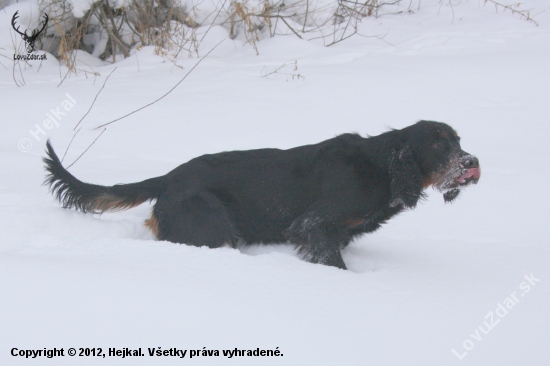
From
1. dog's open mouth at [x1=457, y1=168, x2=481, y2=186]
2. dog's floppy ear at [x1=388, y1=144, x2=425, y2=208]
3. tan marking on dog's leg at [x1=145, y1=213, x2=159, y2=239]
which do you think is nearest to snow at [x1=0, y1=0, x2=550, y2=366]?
tan marking on dog's leg at [x1=145, y1=213, x2=159, y2=239]

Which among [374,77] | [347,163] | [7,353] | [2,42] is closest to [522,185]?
[347,163]

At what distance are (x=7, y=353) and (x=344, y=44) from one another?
6.76 m

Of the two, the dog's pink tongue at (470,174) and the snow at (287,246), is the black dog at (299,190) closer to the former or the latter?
the dog's pink tongue at (470,174)

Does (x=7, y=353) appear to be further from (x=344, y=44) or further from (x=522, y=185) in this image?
(x=344, y=44)

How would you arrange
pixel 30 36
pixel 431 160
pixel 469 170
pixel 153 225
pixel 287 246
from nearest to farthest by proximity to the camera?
pixel 469 170, pixel 431 160, pixel 153 225, pixel 287 246, pixel 30 36

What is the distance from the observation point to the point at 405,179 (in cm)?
343

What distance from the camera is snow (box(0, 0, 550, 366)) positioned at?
7.25 ft

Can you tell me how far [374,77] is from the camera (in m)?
6.62

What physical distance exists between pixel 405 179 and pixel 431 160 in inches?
7.6

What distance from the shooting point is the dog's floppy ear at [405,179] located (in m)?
3.43

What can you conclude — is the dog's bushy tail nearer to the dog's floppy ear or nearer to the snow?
the snow

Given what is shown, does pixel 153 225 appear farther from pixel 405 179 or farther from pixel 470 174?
pixel 470 174

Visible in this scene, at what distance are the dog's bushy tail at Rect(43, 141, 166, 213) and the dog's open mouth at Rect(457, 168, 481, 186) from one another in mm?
1815

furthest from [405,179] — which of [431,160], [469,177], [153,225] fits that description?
[153,225]
